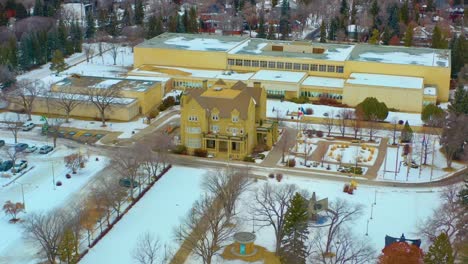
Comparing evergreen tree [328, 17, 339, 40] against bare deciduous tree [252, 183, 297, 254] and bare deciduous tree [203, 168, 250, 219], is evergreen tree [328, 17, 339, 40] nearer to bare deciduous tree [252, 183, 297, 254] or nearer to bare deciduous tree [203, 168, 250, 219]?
bare deciduous tree [252, 183, 297, 254]

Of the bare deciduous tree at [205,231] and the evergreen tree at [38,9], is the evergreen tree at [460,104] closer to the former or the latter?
the bare deciduous tree at [205,231]

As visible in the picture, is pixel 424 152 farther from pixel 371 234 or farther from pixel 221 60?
pixel 221 60

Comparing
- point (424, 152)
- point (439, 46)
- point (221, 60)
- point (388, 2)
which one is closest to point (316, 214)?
point (424, 152)

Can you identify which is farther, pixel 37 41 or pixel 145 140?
pixel 37 41

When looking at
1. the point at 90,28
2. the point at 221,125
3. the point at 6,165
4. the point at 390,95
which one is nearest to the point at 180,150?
the point at 221,125

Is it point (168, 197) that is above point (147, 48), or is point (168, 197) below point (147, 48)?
below

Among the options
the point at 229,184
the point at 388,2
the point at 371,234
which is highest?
the point at 388,2

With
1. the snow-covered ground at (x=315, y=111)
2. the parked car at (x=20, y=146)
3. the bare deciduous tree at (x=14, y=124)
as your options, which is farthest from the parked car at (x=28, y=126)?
the snow-covered ground at (x=315, y=111)
